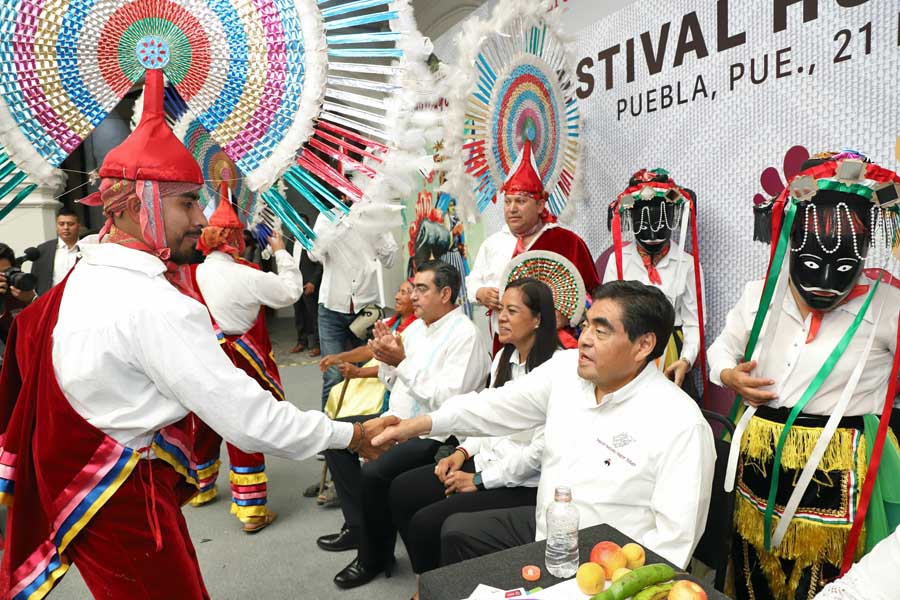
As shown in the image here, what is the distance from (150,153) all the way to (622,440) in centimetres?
133

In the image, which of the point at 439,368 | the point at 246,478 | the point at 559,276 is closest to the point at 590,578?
the point at 439,368

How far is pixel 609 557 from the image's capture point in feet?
3.97

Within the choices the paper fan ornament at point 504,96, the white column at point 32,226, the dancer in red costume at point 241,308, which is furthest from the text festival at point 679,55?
the white column at point 32,226

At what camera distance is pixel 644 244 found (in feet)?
9.73

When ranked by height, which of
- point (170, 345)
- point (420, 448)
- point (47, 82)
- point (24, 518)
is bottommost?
point (420, 448)

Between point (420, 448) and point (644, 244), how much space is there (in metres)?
1.38

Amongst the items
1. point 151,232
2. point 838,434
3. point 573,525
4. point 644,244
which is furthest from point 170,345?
point 644,244

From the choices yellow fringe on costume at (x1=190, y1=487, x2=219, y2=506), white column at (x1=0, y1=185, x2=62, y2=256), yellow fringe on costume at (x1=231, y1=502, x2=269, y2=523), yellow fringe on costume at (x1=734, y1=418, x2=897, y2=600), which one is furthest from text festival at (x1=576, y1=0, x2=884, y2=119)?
white column at (x1=0, y1=185, x2=62, y2=256)

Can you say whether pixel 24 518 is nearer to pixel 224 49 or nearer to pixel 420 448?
pixel 224 49

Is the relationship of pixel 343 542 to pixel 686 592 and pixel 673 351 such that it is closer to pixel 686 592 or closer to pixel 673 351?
pixel 673 351

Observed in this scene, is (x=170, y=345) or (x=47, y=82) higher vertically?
(x=47, y=82)

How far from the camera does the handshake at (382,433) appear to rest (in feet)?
6.31

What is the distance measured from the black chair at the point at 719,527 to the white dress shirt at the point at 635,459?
17cm

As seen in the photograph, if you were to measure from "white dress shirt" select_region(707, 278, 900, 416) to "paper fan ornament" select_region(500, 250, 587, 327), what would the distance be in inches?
37.2
